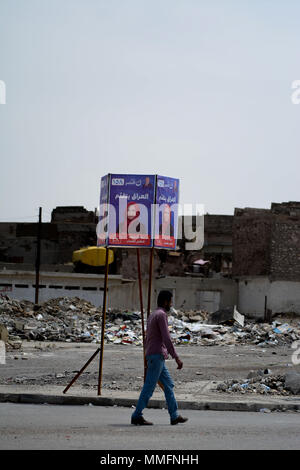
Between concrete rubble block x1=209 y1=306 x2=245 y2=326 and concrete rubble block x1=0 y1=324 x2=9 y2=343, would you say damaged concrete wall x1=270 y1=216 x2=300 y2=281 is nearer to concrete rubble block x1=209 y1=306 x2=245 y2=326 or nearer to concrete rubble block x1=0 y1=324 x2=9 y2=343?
concrete rubble block x1=209 y1=306 x2=245 y2=326

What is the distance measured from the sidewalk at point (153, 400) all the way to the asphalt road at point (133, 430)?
1.61 feet

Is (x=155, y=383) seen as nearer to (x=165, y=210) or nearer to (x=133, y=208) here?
(x=133, y=208)

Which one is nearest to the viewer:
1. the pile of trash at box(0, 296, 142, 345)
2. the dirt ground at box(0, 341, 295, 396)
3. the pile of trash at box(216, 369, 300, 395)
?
the pile of trash at box(216, 369, 300, 395)

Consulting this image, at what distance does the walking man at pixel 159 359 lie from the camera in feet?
34.4

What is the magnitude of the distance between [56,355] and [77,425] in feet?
50.7

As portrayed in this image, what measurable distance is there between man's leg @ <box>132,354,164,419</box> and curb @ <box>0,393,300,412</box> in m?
2.92

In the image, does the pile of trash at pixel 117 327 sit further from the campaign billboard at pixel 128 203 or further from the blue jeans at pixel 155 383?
the blue jeans at pixel 155 383

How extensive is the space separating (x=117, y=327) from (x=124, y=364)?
1398 cm

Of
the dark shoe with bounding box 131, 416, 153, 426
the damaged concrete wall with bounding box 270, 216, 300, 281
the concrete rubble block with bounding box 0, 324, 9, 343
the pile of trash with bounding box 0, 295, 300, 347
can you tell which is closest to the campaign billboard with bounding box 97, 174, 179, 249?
the dark shoe with bounding box 131, 416, 153, 426

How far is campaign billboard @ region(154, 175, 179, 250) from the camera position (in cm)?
1388

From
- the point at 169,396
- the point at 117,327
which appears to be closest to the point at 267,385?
the point at 169,396

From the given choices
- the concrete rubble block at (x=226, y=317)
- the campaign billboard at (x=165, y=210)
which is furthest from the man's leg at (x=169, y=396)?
the concrete rubble block at (x=226, y=317)
